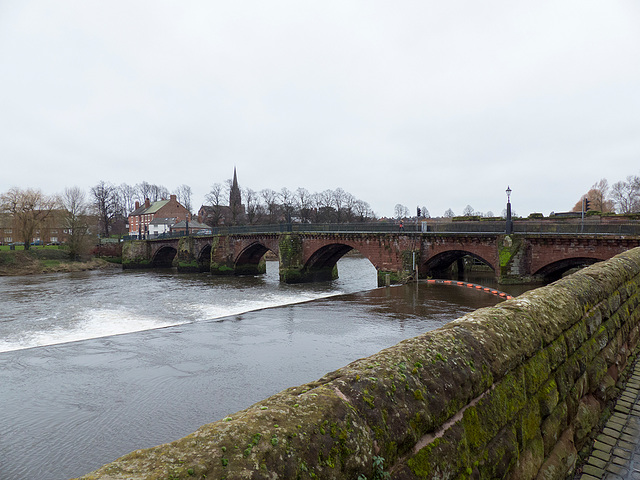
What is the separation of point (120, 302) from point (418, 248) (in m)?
20.3

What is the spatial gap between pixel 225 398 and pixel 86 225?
5752 cm

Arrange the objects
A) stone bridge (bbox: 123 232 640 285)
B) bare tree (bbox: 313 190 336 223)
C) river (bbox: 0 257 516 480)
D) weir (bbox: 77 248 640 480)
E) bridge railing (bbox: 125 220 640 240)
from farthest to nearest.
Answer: bare tree (bbox: 313 190 336 223)
stone bridge (bbox: 123 232 640 285)
bridge railing (bbox: 125 220 640 240)
river (bbox: 0 257 516 480)
weir (bbox: 77 248 640 480)

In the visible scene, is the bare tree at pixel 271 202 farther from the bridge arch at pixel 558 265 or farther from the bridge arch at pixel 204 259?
the bridge arch at pixel 558 265

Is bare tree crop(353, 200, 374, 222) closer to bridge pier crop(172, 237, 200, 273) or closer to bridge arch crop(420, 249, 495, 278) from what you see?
bridge pier crop(172, 237, 200, 273)

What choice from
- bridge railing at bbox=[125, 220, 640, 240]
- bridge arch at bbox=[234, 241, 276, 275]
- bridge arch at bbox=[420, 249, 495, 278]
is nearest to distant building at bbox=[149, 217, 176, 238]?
bridge arch at bbox=[234, 241, 276, 275]

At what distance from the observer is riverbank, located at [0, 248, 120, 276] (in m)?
49.8

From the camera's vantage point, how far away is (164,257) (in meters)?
64.9

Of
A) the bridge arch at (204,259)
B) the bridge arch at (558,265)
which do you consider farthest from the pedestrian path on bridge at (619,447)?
the bridge arch at (204,259)

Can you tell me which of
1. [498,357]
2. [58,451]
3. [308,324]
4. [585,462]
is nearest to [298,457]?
[498,357]

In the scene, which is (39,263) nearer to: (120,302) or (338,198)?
(120,302)

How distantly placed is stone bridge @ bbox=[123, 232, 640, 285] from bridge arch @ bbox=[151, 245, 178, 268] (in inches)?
522

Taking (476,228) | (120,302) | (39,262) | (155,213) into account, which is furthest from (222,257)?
(155,213)

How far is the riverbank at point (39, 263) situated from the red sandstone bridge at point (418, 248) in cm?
1896

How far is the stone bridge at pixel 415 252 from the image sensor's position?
22234 mm
